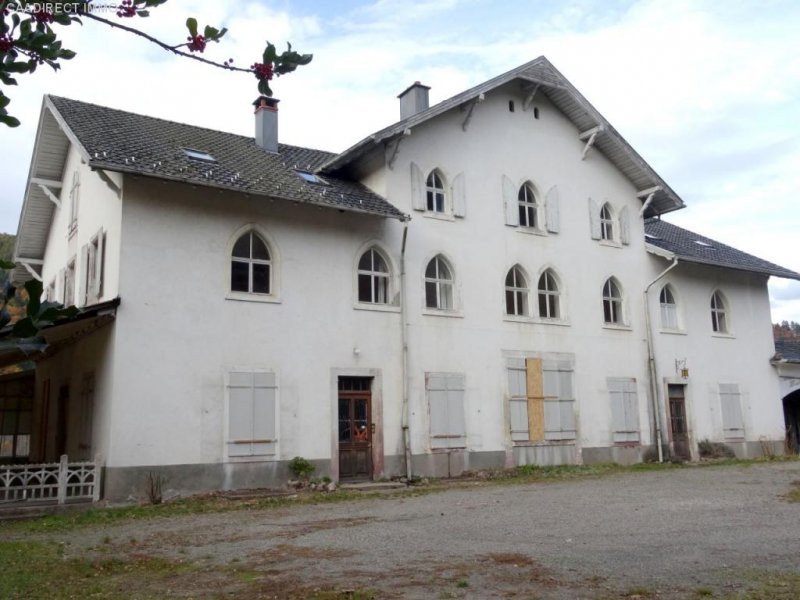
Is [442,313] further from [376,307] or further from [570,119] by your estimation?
[570,119]

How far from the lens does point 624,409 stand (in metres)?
19.3

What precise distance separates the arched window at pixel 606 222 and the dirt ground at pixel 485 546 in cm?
870

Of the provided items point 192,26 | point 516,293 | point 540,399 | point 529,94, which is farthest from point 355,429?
point 192,26

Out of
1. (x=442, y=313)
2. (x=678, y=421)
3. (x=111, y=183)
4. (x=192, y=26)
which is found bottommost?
(x=678, y=421)

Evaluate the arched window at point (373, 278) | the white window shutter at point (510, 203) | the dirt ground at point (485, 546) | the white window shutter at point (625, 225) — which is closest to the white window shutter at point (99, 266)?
the arched window at point (373, 278)

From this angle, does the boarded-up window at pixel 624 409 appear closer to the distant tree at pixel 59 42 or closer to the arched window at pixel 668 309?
the arched window at pixel 668 309

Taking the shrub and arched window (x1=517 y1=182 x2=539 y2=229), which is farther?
arched window (x1=517 y1=182 x2=539 y2=229)

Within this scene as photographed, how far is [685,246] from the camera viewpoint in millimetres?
22031

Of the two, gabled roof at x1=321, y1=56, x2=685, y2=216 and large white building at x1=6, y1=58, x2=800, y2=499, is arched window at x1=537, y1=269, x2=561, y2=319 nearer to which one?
large white building at x1=6, y1=58, x2=800, y2=499

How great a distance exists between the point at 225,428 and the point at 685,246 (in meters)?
14.4

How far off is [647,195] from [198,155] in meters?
12.1

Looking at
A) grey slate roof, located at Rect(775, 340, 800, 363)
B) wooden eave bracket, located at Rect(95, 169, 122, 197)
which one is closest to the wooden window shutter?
grey slate roof, located at Rect(775, 340, 800, 363)

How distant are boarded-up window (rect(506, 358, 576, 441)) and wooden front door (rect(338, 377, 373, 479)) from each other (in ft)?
12.0

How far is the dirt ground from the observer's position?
612 cm
